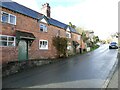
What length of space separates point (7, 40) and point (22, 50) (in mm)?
3111

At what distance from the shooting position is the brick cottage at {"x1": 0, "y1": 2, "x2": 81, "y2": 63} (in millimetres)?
18453

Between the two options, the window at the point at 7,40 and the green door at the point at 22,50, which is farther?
the green door at the point at 22,50

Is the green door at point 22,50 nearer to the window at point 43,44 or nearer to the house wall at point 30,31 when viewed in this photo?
the house wall at point 30,31

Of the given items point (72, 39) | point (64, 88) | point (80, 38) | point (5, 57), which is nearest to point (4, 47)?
point (5, 57)

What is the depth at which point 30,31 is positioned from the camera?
23.2m

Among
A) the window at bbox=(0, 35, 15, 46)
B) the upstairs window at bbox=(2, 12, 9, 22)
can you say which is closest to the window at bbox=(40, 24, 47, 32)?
the window at bbox=(0, 35, 15, 46)

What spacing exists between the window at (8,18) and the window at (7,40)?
5.65 ft

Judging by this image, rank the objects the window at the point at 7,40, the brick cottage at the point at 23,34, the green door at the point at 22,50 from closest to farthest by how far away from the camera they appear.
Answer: the window at the point at 7,40
the brick cottage at the point at 23,34
the green door at the point at 22,50

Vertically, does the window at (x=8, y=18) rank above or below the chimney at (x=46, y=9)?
below

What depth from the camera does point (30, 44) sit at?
890 inches

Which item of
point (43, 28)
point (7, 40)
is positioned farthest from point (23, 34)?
point (43, 28)

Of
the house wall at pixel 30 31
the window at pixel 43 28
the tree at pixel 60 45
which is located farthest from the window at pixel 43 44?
the tree at pixel 60 45

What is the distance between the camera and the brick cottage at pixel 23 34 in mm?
18453

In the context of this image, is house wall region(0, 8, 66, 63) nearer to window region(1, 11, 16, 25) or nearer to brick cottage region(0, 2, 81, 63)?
brick cottage region(0, 2, 81, 63)
